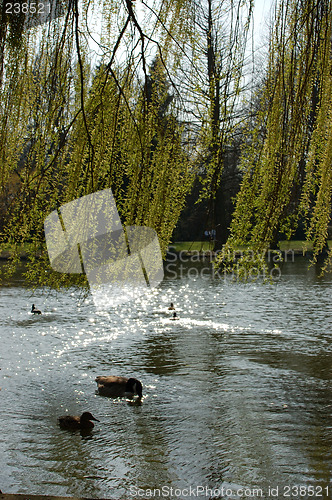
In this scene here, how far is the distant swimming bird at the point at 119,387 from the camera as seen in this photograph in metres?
7.67

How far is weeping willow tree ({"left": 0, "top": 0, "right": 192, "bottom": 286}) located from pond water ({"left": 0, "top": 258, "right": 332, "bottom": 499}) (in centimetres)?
67

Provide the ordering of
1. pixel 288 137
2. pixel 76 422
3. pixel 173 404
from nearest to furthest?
pixel 288 137
pixel 76 422
pixel 173 404

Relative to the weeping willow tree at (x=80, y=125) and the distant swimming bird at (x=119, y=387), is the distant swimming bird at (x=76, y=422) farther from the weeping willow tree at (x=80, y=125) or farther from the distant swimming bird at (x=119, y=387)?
the weeping willow tree at (x=80, y=125)

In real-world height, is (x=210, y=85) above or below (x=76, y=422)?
above

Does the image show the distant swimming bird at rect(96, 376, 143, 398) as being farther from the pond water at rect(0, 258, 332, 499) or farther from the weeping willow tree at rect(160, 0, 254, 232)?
the weeping willow tree at rect(160, 0, 254, 232)

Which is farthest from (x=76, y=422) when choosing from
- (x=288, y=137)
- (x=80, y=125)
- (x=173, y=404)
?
(x=288, y=137)

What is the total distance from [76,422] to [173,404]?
4.84 ft

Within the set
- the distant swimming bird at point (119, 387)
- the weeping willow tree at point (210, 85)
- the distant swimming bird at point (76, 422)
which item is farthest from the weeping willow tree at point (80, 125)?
the distant swimming bird at point (119, 387)

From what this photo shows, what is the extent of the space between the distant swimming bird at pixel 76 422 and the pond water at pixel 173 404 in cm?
15

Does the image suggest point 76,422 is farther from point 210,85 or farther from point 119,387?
point 210,85

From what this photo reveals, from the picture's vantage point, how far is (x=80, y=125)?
8.48 ft

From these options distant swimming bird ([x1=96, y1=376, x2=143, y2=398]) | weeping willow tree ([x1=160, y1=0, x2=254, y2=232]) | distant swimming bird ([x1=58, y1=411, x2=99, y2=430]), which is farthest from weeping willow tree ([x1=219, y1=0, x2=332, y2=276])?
distant swimming bird ([x1=96, y1=376, x2=143, y2=398])

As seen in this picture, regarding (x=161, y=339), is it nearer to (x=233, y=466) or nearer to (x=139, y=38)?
(x=233, y=466)

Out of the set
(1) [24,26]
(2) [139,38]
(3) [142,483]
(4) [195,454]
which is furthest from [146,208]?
(4) [195,454]
